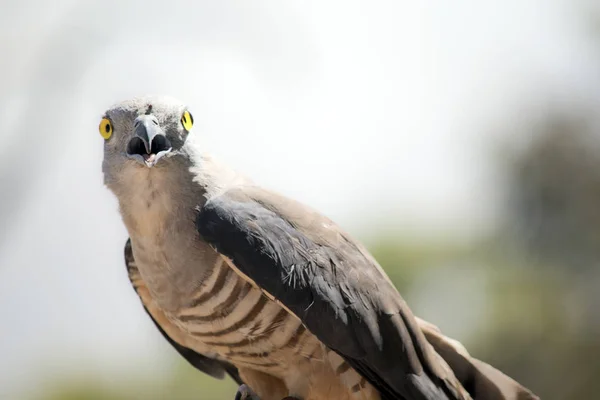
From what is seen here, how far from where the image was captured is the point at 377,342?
133 inches

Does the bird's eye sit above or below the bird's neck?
above

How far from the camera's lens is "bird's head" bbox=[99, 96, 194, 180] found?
3316 millimetres

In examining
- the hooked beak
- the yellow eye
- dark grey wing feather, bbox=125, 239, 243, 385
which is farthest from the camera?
dark grey wing feather, bbox=125, 239, 243, 385

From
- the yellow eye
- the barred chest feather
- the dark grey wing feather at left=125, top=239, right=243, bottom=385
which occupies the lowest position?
the dark grey wing feather at left=125, top=239, right=243, bottom=385

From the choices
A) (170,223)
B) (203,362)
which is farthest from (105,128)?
(203,362)

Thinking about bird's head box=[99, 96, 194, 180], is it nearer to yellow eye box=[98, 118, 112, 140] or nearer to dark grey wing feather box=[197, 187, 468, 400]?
yellow eye box=[98, 118, 112, 140]

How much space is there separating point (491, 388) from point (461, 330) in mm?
8856

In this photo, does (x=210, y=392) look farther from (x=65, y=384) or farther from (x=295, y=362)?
(x=295, y=362)

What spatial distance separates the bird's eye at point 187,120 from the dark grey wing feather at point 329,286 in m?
0.38

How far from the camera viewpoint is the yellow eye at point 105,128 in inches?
139

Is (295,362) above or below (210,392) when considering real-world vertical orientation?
above

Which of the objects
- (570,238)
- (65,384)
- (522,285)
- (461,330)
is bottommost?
(65,384)

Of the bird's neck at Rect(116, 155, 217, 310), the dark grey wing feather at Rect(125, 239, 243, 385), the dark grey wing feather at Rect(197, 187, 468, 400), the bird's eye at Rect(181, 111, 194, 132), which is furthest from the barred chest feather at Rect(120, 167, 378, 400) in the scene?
the dark grey wing feather at Rect(125, 239, 243, 385)

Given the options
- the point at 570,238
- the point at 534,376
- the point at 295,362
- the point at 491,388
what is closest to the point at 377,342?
the point at 295,362
